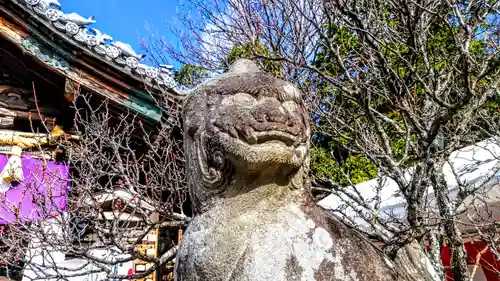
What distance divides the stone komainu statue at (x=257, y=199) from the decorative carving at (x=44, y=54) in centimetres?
450

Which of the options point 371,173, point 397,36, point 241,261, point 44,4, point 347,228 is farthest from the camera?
point 371,173

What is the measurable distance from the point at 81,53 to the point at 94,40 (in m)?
0.23

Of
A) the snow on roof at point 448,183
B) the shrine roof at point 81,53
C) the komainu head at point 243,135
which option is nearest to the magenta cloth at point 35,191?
the shrine roof at point 81,53

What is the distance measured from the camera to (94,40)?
590 centimetres

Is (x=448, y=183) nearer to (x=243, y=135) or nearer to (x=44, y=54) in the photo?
(x=243, y=135)

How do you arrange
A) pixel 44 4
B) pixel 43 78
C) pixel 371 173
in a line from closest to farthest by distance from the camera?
1. pixel 44 4
2. pixel 43 78
3. pixel 371 173

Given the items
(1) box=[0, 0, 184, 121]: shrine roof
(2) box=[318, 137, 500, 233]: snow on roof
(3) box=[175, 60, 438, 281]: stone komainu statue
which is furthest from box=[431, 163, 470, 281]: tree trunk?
(1) box=[0, 0, 184, 121]: shrine roof

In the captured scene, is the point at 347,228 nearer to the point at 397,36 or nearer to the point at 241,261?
the point at 241,261

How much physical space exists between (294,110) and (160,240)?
6162 millimetres

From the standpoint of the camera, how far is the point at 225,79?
6.47 ft

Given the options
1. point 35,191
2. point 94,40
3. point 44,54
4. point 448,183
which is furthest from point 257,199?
point 44,54

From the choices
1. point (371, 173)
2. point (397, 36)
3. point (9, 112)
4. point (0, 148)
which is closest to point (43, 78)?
point (9, 112)

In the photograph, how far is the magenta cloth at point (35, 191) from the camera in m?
5.08

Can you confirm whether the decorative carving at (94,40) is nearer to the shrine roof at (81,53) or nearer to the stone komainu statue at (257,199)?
the shrine roof at (81,53)
